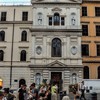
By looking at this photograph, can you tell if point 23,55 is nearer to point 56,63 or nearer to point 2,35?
point 2,35

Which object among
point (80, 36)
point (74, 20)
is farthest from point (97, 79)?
point (74, 20)

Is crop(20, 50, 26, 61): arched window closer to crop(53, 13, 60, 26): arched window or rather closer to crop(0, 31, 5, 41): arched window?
crop(0, 31, 5, 41): arched window

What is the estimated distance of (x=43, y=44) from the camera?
4400 centimetres

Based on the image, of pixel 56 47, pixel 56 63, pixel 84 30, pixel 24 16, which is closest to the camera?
pixel 56 63

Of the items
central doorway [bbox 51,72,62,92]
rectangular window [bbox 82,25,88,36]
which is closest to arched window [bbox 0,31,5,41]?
central doorway [bbox 51,72,62,92]

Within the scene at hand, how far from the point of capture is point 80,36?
4428cm

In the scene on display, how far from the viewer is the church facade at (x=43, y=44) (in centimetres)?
4303

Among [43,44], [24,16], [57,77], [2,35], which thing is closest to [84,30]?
[43,44]

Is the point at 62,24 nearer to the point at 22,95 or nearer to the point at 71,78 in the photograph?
the point at 71,78

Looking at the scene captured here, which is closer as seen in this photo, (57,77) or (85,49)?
(57,77)

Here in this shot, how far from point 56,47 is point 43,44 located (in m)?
2.18

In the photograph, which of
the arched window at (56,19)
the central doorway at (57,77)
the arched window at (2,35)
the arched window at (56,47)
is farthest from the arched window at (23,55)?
the arched window at (56,19)

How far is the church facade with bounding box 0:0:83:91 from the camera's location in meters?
43.0

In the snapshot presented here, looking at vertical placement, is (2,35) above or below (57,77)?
above
